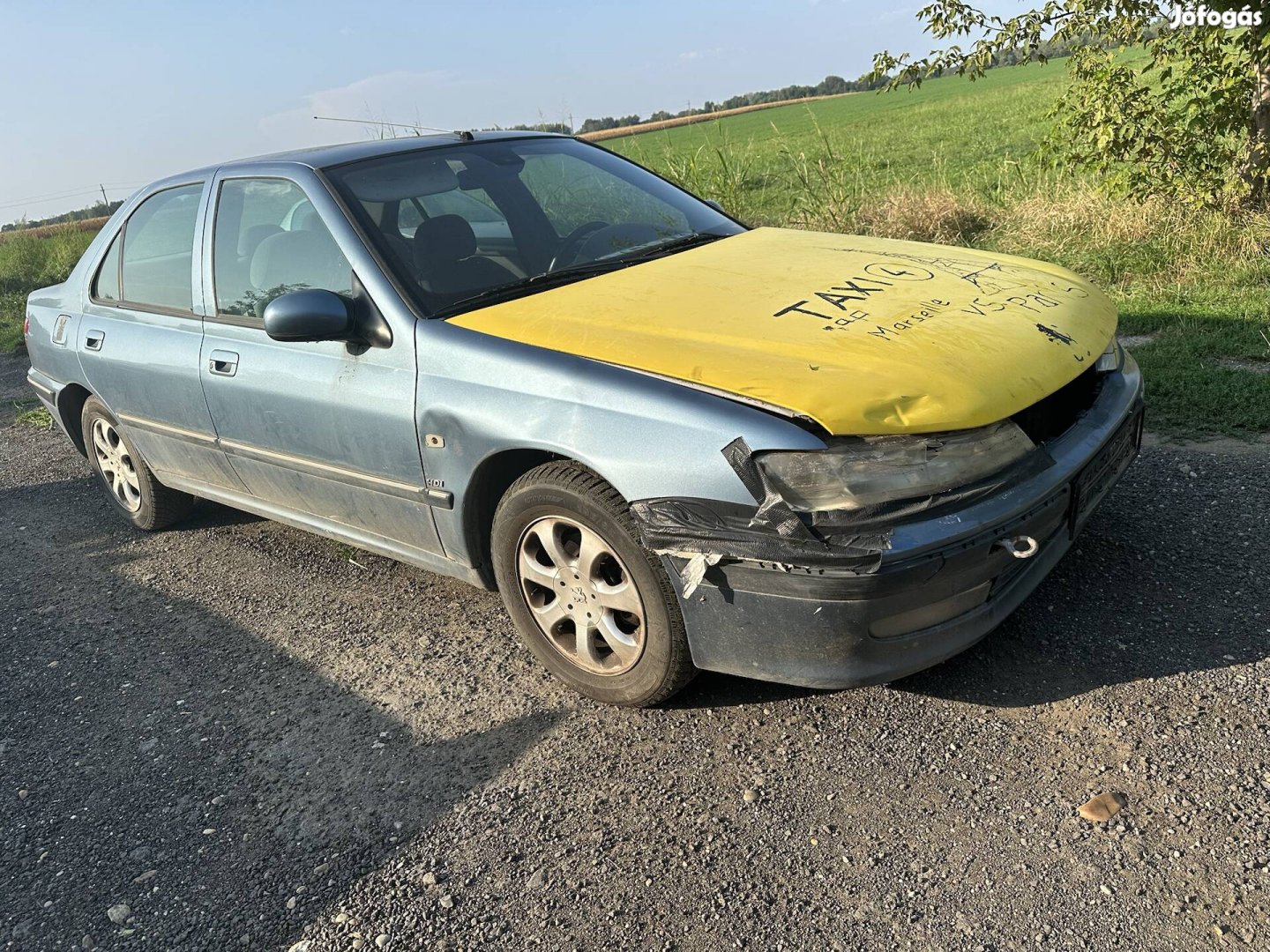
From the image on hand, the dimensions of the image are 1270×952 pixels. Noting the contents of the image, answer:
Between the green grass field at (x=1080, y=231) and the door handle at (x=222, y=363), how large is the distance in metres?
4.17

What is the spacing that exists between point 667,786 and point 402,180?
2.49 metres

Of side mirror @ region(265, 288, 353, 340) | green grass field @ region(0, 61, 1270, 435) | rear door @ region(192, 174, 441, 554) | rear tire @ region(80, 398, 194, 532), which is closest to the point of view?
side mirror @ region(265, 288, 353, 340)

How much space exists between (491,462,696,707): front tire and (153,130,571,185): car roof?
1677mm

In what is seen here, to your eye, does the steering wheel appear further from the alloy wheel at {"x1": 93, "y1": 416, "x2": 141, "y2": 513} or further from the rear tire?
the alloy wheel at {"x1": 93, "y1": 416, "x2": 141, "y2": 513}

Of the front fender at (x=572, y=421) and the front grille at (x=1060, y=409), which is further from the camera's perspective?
the front grille at (x=1060, y=409)

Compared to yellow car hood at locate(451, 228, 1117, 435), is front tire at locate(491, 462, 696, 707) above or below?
Answer: below

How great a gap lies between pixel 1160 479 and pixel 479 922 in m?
3.30

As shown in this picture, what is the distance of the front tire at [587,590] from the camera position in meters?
2.84

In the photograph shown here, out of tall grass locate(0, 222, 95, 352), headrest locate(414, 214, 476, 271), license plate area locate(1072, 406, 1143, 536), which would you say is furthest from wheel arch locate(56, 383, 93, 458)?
tall grass locate(0, 222, 95, 352)

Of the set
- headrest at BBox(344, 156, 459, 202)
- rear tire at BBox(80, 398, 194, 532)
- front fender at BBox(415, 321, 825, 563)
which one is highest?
headrest at BBox(344, 156, 459, 202)

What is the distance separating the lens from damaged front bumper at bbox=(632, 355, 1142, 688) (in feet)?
8.23

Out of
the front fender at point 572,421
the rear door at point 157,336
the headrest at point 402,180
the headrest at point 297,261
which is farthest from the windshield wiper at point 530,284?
the rear door at point 157,336

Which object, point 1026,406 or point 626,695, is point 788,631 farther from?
point 1026,406

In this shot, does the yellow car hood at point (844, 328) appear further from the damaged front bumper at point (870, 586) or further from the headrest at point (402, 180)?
the headrest at point (402, 180)
